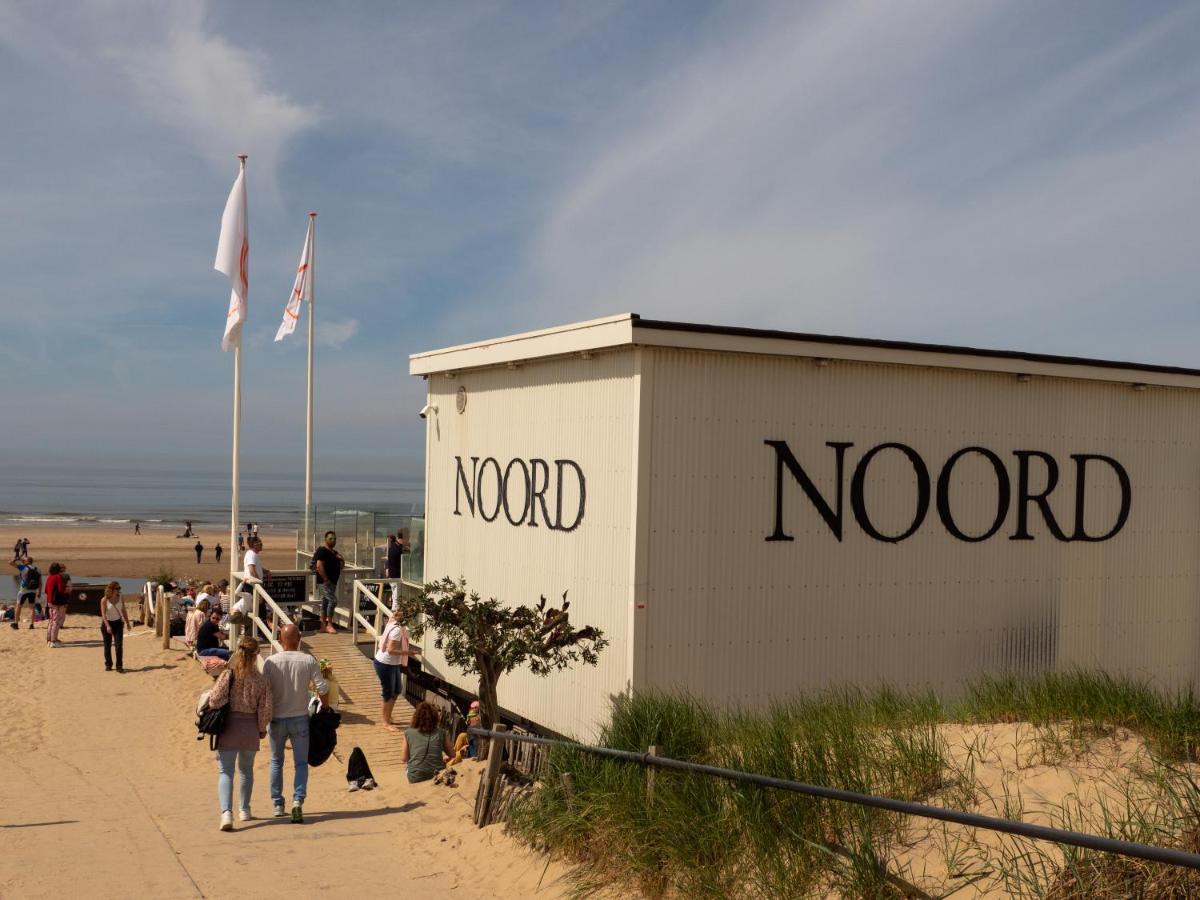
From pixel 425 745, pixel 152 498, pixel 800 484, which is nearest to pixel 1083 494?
pixel 800 484

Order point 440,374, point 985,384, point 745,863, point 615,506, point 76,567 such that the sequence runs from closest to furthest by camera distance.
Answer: point 745,863 → point 615,506 → point 985,384 → point 440,374 → point 76,567

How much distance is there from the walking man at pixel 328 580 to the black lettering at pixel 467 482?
508cm

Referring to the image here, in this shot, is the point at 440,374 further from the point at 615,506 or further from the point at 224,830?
the point at 224,830

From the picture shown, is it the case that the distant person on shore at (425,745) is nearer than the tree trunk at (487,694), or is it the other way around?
the tree trunk at (487,694)

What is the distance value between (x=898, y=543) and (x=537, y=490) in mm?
3969

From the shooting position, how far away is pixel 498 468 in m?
13.8

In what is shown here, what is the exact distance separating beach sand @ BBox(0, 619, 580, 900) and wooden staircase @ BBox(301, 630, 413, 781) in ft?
0.99

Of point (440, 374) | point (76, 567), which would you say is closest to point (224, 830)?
point (440, 374)

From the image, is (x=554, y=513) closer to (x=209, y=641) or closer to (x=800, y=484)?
(x=800, y=484)

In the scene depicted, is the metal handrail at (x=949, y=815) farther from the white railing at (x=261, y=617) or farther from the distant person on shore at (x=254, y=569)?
the distant person on shore at (x=254, y=569)

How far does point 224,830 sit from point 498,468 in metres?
5.87

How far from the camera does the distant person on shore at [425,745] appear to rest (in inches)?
421

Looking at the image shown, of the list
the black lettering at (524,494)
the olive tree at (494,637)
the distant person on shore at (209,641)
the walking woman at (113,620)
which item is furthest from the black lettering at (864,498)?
the walking woman at (113,620)

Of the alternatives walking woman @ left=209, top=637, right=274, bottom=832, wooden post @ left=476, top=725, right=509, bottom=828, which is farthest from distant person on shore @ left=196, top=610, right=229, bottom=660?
wooden post @ left=476, top=725, right=509, bottom=828
